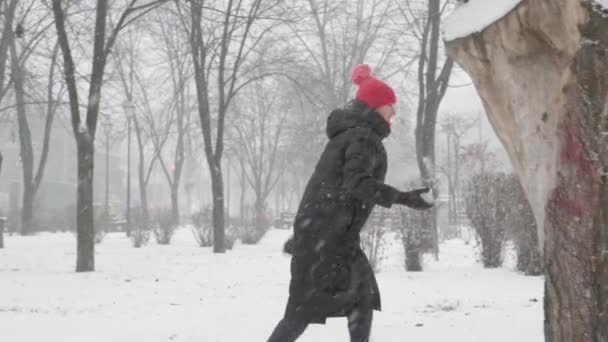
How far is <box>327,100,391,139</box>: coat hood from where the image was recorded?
10.6 feet

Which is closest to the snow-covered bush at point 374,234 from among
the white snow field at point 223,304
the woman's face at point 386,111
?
the white snow field at point 223,304

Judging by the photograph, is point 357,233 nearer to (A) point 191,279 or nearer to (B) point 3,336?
(B) point 3,336

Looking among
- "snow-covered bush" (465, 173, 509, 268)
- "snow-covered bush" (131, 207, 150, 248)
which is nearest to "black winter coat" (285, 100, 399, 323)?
"snow-covered bush" (465, 173, 509, 268)

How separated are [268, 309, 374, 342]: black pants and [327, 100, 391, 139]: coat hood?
3.10 ft

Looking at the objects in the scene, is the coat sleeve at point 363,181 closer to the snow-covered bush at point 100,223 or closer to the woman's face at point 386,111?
the woman's face at point 386,111

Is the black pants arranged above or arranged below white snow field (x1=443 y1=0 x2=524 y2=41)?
below

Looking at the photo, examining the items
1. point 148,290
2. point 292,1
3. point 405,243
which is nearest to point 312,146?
point 292,1

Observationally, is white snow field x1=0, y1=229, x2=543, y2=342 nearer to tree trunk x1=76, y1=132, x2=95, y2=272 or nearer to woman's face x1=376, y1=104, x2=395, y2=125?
tree trunk x1=76, y1=132, x2=95, y2=272

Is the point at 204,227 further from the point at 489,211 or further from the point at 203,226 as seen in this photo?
the point at 489,211

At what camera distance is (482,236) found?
10484mm

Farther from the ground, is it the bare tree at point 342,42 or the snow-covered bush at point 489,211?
the bare tree at point 342,42

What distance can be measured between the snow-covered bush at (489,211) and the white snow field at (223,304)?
42 centimetres

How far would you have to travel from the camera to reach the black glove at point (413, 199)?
309 cm

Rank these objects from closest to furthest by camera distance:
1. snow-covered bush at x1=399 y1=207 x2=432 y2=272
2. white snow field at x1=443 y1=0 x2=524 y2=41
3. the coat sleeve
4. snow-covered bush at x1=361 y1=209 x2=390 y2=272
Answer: white snow field at x1=443 y1=0 x2=524 y2=41, the coat sleeve, snow-covered bush at x1=361 y1=209 x2=390 y2=272, snow-covered bush at x1=399 y1=207 x2=432 y2=272
